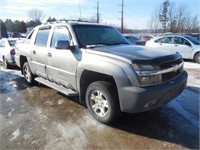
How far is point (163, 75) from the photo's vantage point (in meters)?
3.57

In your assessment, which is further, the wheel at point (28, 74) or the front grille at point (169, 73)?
the wheel at point (28, 74)

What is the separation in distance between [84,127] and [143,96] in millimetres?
1271

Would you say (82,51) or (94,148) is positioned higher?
(82,51)

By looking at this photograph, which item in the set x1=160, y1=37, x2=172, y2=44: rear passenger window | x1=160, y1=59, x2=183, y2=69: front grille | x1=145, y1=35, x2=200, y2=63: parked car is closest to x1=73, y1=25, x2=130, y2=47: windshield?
x1=160, y1=59, x2=183, y2=69: front grille

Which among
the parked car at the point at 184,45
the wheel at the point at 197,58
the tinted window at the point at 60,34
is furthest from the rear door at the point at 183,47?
the tinted window at the point at 60,34

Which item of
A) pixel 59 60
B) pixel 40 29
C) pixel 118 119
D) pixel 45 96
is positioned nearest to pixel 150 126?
pixel 118 119

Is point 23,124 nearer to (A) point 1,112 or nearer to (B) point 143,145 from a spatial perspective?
(A) point 1,112

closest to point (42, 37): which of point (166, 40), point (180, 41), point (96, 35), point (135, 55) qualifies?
point (96, 35)

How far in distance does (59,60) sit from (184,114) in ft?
9.19

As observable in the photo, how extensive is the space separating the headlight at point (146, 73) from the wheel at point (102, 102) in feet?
1.98

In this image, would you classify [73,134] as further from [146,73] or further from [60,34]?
[60,34]

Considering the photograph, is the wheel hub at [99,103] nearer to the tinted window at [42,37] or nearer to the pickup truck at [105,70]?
the pickup truck at [105,70]

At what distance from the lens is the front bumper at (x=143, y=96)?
10.8 ft

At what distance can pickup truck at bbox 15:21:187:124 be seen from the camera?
3.37 m
